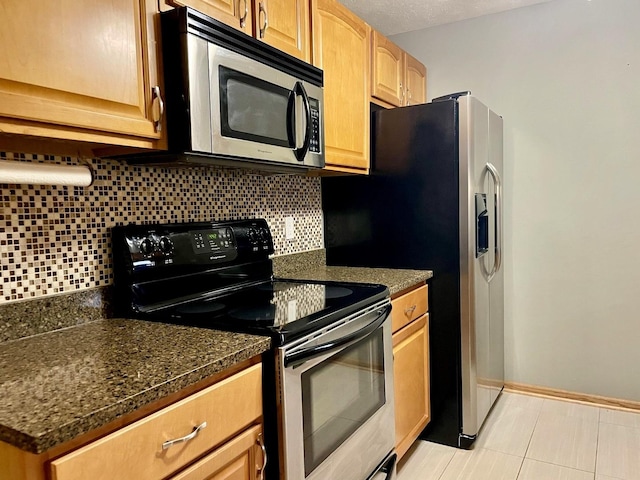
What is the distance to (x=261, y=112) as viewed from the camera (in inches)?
60.4

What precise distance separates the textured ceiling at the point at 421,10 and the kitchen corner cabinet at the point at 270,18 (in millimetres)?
909

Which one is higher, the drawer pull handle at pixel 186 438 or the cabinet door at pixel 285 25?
the cabinet door at pixel 285 25

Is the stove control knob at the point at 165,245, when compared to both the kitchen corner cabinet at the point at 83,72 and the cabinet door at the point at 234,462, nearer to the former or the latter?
the kitchen corner cabinet at the point at 83,72

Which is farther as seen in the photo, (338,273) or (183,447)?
(338,273)

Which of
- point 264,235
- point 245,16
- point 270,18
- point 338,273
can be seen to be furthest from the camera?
point 338,273

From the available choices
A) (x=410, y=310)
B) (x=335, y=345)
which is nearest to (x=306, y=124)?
(x=335, y=345)

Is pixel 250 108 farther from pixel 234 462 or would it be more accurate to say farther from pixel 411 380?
pixel 411 380

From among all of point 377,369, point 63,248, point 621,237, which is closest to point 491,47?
point 621,237

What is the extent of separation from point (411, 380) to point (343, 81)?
1356 mm

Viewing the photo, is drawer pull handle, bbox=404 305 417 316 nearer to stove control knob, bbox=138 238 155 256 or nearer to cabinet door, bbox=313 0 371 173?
cabinet door, bbox=313 0 371 173

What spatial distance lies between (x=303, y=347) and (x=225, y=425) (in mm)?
300

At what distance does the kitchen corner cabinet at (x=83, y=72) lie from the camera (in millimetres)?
954

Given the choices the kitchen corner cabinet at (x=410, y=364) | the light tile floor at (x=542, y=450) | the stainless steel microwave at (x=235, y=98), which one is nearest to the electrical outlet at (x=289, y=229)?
the stainless steel microwave at (x=235, y=98)

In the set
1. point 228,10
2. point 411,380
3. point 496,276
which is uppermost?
point 228,10
